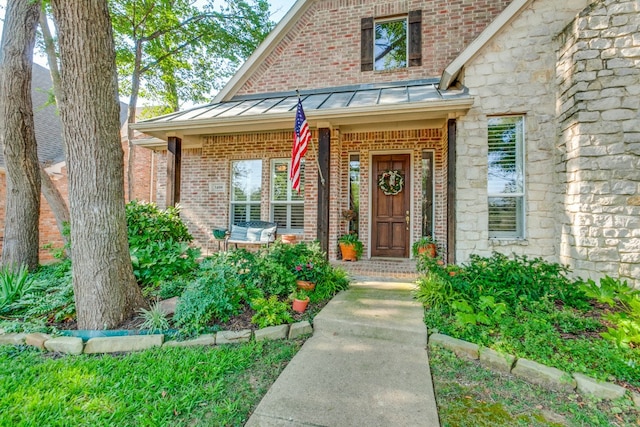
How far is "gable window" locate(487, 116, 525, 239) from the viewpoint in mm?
4996

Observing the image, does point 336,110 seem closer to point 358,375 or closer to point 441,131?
point 441,131

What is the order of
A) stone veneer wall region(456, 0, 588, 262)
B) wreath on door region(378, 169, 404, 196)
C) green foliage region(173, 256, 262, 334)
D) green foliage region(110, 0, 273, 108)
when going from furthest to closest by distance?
1. green foliage region(110, 0, 273, 108)
2. wreath on door region(378, 169, 404, 196)
3. stone veneer wall region(456, 0, 588, 262)
4. green foliage region(173, 256, 262, 334)

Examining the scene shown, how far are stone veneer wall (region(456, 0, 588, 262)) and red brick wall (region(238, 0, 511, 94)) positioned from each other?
145 centimetres

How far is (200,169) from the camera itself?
7.42 metres

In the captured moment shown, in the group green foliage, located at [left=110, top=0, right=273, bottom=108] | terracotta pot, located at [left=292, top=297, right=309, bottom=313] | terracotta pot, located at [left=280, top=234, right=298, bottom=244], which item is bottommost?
terracotta pot, located at [left=292, top=297, right=309, bottom=313]

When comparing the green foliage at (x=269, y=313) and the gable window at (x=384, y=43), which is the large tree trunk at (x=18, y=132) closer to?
the green foliage at (x=269, y=313)

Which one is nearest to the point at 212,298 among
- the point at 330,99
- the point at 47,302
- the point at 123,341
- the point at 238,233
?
the point at 123,341

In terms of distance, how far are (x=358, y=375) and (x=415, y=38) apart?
6638 mm

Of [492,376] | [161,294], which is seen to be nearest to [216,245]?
[161,294]

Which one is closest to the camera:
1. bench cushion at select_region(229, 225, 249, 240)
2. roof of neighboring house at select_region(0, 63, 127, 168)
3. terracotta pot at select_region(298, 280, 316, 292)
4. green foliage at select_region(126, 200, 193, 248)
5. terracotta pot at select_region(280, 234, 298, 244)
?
terracotta pot at select_region(298, 280, 316, 292)

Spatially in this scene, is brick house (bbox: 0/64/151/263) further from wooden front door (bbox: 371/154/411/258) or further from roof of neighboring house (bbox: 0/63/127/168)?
Answer: wooden front door (bbox: 371/154/411/258)

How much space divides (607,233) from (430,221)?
271 cm

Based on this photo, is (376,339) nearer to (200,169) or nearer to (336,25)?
(200,169)

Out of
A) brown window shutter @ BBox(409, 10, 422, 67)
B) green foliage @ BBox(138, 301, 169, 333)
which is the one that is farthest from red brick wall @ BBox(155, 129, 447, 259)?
green foliage @ BBox(138, 301, 169, 333)
